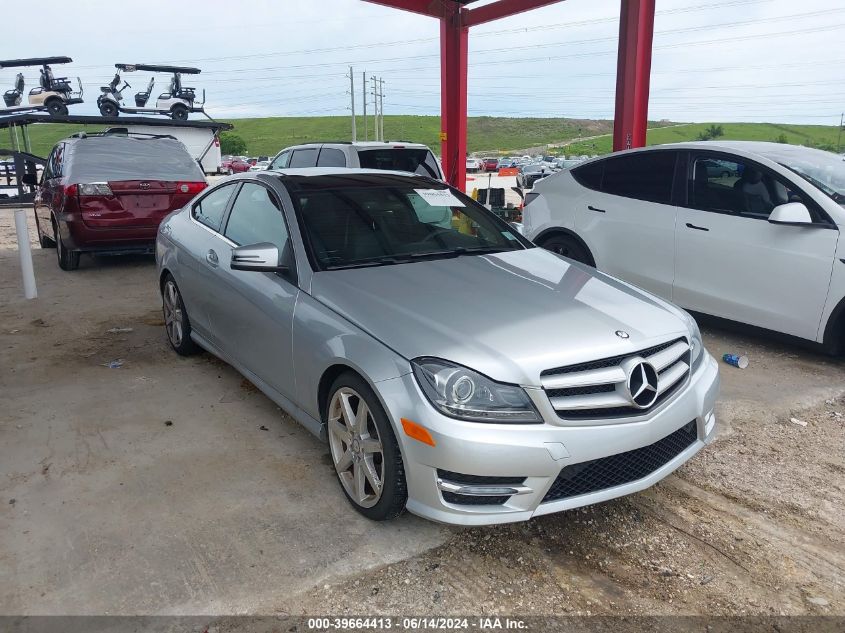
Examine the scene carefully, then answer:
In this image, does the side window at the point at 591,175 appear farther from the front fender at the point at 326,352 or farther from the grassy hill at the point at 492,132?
the grassy hill at the point at 492,132

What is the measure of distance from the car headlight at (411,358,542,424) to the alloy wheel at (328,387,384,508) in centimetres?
38

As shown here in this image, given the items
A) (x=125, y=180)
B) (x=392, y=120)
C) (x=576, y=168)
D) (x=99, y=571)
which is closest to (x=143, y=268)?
(x=125, y=180)

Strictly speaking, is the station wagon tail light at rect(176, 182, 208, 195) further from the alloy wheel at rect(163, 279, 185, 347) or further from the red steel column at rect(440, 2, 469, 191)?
the red steel column at rect(440, 2, 469, 191)

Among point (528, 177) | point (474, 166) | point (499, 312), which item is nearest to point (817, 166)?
point (499, 312)

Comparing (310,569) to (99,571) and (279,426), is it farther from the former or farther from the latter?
(279,426)

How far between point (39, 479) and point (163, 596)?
1308 mm

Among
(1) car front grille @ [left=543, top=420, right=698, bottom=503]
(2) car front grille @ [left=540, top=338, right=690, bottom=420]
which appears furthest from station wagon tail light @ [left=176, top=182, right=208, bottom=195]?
(1) car front grille @ [left=543, top=420, right=698, bottom=503]

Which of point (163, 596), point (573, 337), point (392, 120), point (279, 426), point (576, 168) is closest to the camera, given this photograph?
point (163, 596)

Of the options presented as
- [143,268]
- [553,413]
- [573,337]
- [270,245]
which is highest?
[270,245]

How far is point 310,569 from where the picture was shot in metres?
2.69

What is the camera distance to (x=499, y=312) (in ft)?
9.77

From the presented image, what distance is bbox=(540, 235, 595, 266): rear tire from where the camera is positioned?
6.50m

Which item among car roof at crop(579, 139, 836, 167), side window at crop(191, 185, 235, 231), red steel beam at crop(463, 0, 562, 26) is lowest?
side window at crop(191, 185, 235, 231)

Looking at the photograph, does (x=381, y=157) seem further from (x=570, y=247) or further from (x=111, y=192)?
→ (x=111, y=192)
